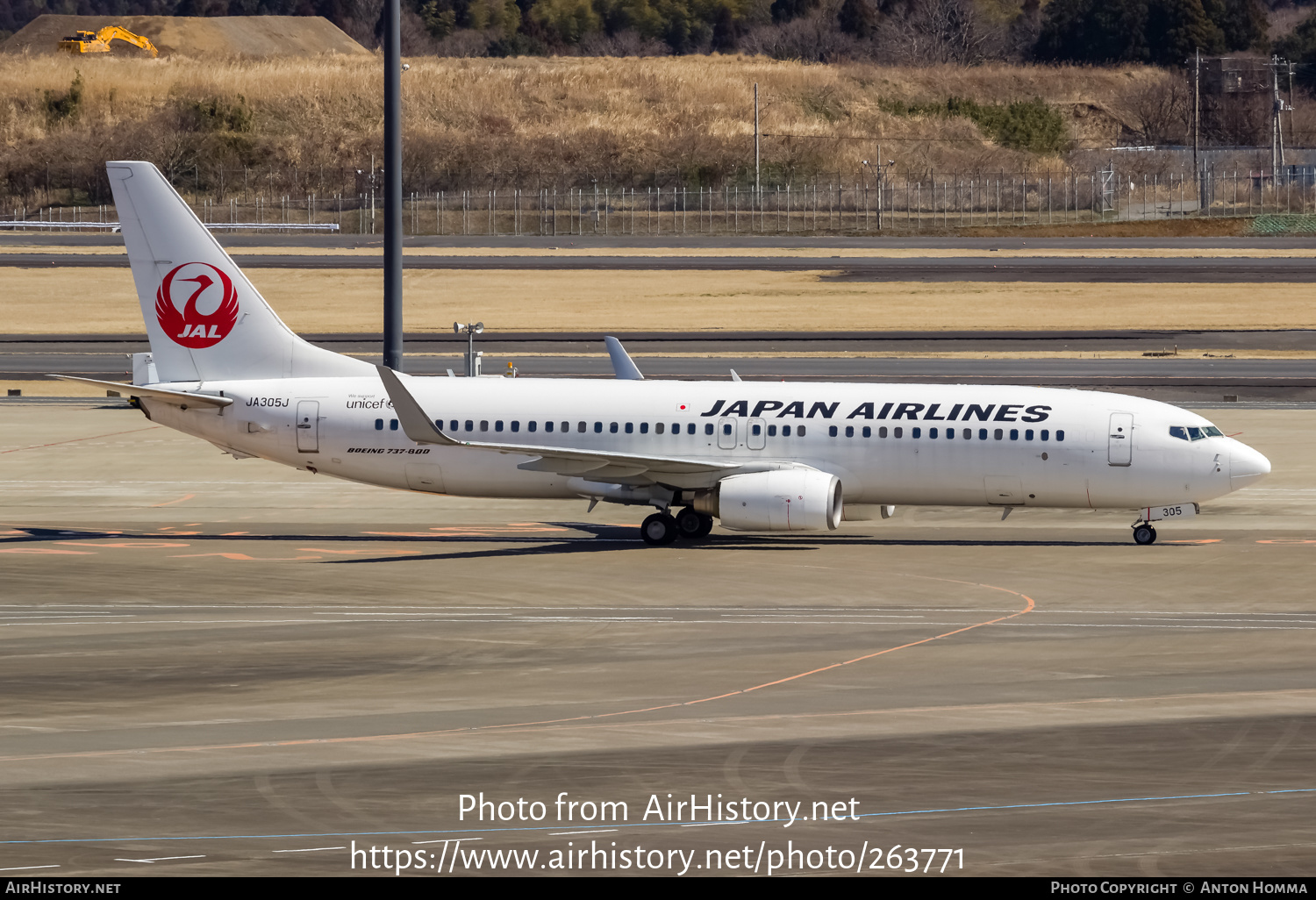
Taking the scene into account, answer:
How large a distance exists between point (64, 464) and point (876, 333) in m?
45.0

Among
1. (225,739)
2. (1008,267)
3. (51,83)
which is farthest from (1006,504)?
(51,83)

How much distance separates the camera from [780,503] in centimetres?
4047

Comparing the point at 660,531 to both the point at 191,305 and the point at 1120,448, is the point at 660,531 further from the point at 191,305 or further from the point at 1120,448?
the point at 191,305

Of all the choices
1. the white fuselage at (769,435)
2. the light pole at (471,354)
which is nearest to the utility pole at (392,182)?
the light pole at (471,354)

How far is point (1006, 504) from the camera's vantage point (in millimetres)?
42438

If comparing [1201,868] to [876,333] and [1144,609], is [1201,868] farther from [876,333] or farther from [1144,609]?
[876,333]

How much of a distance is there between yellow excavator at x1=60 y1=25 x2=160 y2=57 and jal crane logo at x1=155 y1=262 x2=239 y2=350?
15843 cm

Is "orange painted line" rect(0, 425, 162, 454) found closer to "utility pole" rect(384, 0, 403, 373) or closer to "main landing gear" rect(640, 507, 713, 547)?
"utility pole" rect(384, 0, 403, 373)

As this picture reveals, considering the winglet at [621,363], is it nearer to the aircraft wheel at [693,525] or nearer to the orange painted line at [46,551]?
the aircraft wheel at [693,525]

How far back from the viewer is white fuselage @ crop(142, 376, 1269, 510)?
41594 mm

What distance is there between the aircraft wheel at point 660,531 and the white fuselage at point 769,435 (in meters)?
1.01

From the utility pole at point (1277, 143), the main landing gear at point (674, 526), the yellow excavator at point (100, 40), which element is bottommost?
the main landing gear at point (674, 526)

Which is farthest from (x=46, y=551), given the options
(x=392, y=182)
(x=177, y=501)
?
(x=392, y=182)

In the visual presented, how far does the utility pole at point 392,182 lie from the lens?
172 feet
